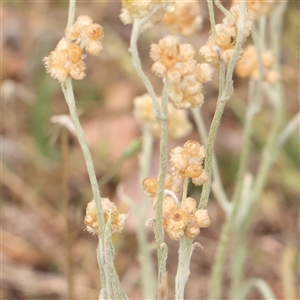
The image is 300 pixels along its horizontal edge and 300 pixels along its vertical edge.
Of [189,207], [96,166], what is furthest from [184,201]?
[96,166]

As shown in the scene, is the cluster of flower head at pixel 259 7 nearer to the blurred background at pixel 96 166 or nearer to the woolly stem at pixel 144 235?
the woolly stem at pixel 144 235

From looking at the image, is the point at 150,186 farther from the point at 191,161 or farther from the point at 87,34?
the point at 87,34

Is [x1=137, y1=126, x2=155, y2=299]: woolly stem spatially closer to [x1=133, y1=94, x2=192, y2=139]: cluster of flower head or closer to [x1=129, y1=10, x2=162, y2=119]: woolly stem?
[x1=133, y1=94, x2=192, y2=139]: cluster of flower head

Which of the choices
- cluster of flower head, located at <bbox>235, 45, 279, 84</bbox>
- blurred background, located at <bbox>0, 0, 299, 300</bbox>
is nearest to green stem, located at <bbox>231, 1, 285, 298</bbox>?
cluster of flower head, located at <bbox>235, 45, 279, 84</bbox>

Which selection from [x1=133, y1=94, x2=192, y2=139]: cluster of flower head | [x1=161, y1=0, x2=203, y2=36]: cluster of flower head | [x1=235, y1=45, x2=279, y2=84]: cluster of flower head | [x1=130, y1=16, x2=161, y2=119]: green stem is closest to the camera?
[x1=130, y1=16, x2=161, y2=119]: green stem

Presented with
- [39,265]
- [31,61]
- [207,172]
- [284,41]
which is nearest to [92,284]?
[39,265]

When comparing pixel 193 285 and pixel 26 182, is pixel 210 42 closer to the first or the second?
pixel 193 285
